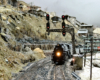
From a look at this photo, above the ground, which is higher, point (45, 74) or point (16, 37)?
point (16, 37)

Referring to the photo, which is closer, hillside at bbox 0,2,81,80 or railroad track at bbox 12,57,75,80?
railroad track at bbox 12,57,75,80

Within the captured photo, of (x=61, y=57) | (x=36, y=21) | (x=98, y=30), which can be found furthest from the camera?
(x=98, y=30)

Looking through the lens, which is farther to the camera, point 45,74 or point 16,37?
point 16,37

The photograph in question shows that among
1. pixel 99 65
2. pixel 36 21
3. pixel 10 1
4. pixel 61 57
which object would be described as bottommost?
pixel 99 65

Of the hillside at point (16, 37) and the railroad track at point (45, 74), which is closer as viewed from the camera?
the railroad track at point (45, 74)

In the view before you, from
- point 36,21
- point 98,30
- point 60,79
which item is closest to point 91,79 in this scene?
point 60,79

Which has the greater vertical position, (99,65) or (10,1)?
(10,1)

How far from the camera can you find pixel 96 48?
12.9 m

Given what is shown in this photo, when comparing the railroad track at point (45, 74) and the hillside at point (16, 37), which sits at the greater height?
the hillside at point (16, 37)

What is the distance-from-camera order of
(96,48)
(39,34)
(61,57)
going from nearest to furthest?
(96,48) < (61,57) < (39,34)

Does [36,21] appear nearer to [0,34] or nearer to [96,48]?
[0,34]

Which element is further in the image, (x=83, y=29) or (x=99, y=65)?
(x=83, y=29)

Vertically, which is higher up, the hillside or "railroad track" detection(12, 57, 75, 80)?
the hillside

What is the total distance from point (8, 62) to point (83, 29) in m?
43.3
